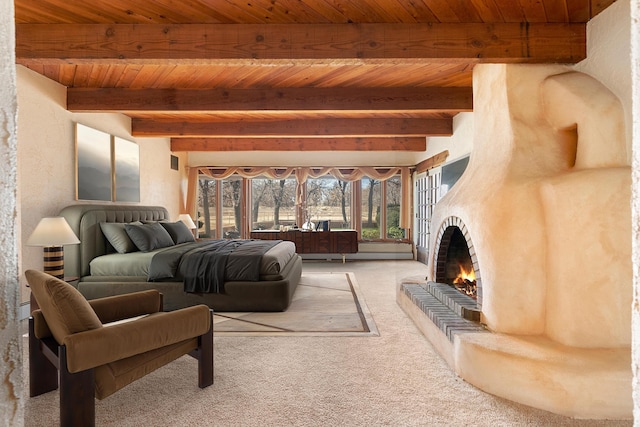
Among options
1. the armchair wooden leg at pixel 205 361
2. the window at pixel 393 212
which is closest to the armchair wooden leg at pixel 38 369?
the armchair wooden leg at pixel 205 361

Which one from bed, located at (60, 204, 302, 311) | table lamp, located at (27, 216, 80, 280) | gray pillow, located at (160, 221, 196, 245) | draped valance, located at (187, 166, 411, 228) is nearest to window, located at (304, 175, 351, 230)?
draped valance, located at (187, 166, 411, 228)

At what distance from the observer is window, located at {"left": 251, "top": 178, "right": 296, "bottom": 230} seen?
8.95 m

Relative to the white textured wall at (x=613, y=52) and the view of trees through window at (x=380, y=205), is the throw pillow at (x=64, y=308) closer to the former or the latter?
the white textured wall at (x=613, y=52)

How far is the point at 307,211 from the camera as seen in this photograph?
893 cm

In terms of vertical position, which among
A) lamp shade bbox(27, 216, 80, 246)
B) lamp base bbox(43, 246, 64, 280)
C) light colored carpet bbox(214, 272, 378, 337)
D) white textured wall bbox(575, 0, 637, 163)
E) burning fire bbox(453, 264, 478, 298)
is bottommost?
light colored carpet bbox(214, 272, 378, 337)

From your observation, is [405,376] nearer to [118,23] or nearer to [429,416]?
[429,416]

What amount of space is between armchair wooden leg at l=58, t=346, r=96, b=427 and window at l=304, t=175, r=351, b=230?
7.06m

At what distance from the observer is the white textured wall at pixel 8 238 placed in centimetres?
67

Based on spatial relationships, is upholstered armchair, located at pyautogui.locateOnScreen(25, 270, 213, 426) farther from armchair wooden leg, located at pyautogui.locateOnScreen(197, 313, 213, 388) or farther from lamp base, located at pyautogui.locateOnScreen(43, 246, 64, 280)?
lamp base, located at pyautogui.locateOnScreen(43, 246, 64, 280)

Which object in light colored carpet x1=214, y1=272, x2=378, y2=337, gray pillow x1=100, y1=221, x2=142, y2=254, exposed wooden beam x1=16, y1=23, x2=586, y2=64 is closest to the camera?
exposed wooden beam x1=16, y1=23, x2=586, y2=64

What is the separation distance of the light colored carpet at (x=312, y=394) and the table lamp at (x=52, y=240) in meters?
1.58

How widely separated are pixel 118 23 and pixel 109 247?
2.94m

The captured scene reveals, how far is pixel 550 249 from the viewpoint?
8.24 ft

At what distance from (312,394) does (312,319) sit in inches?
61.9
